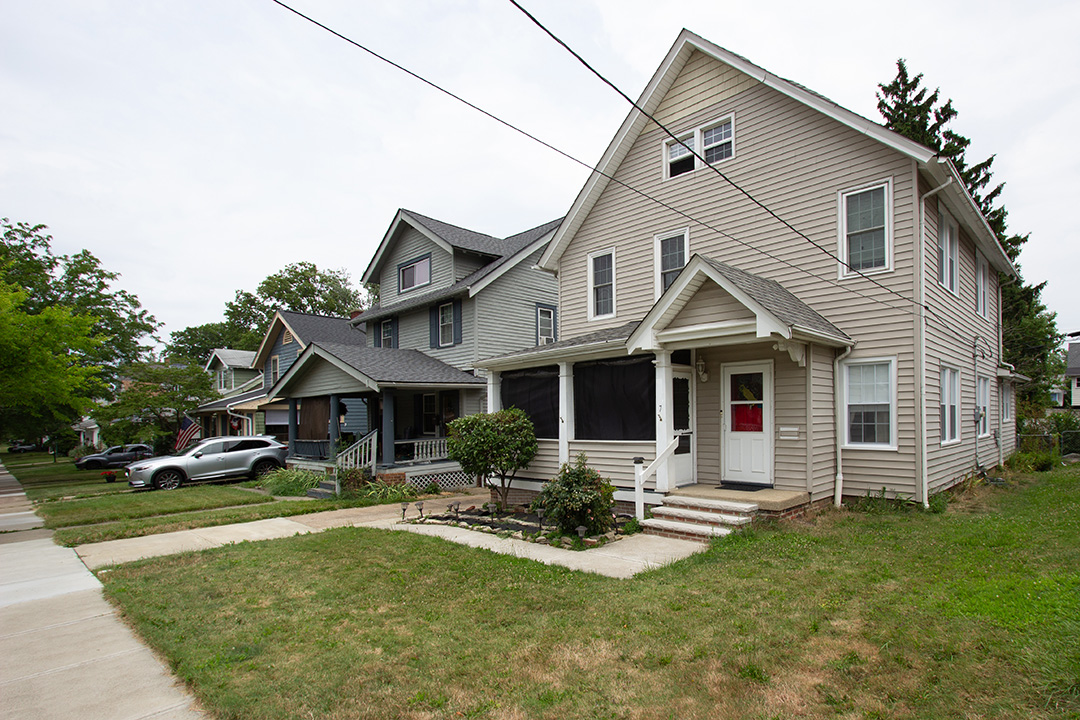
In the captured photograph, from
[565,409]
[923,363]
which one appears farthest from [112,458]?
[923,363]

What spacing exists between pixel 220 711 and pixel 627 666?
9.18ft

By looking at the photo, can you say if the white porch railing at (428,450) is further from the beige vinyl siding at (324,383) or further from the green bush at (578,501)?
the green bush at (578,501)

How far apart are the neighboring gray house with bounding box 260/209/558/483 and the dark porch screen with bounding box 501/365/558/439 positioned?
13.5 ft

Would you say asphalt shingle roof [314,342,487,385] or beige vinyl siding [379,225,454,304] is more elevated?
beige vinyl siding [379,225,454,304]

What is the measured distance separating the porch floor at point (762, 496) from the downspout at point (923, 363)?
1927mm

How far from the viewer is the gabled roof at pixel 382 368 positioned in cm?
1609

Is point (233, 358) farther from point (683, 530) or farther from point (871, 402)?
point (871, 402)

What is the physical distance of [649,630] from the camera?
16.1 feet

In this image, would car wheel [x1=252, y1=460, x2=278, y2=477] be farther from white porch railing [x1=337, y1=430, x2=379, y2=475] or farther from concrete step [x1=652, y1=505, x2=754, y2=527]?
concrete step [x1=652, y1=505, x2=754, y2=527]

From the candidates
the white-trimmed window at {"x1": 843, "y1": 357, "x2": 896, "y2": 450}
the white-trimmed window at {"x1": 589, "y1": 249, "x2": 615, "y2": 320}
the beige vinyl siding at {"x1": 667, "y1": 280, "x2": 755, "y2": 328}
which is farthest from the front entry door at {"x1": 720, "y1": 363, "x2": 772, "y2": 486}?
the white-trimmed window at {"x1": 589, "y1": 249, "x2": 615, "y2": 320}

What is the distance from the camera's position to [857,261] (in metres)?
10.4

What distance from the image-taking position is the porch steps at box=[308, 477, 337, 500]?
15.1m

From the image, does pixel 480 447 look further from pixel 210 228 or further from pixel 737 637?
pixel 210 228

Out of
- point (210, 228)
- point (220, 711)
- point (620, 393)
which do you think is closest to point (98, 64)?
point (220, 711)
